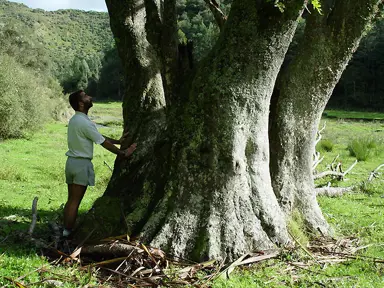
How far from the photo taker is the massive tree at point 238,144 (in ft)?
20.3

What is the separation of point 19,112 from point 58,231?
87.3 feet

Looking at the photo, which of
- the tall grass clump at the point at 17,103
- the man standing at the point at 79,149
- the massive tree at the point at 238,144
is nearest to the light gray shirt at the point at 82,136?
the man standing at the point at 79,149

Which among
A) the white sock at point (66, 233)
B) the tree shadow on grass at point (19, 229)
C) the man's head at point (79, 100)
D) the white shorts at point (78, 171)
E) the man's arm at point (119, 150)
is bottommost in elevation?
the tree shadow on grass at point (19, 229)

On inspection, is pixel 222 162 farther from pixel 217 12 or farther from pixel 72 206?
→ pixel 217 12

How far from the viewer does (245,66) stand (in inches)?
245

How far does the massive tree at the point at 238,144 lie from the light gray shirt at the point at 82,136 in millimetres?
816

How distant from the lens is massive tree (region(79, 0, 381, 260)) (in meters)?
6.18

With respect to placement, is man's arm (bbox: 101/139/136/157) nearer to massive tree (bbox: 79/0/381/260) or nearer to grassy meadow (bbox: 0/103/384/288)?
massive tree (bbox: 79/0/381/260)

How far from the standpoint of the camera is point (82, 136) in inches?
269

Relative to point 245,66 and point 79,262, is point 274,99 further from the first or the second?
point 79,262

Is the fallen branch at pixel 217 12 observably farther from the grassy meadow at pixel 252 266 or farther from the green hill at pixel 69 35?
the green hill at pixel 69 35

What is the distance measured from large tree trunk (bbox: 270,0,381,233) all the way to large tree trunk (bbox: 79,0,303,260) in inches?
31.7

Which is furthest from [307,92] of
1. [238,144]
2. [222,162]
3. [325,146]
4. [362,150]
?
[325,146]

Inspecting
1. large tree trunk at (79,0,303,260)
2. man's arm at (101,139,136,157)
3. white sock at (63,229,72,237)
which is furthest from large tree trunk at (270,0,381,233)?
white sock at (63,229,72,237)
